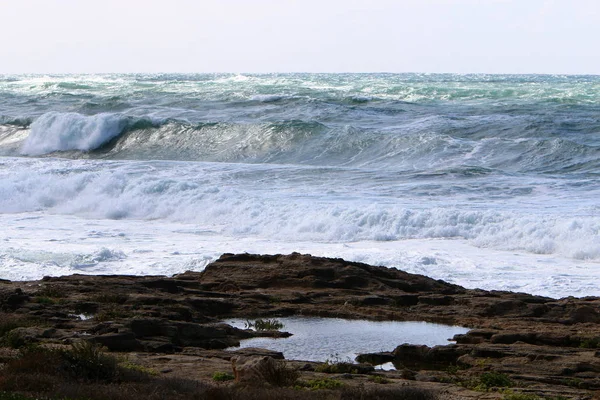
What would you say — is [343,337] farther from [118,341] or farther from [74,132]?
[74,132]

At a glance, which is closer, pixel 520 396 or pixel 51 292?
pixel 520 396

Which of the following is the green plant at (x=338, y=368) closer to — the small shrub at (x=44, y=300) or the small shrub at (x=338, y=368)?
the small shrub at (x=338, y=368)

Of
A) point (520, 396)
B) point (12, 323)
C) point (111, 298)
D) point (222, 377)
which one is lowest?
point (111, 298)

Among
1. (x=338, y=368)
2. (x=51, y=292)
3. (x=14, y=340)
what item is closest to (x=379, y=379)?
(x=338, y=368)

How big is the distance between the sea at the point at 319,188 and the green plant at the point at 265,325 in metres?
5.07

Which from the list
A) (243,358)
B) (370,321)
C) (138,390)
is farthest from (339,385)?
(370,321)

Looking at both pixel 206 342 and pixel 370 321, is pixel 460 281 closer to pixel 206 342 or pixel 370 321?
pixel 370 321

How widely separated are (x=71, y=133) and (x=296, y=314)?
3403 cm

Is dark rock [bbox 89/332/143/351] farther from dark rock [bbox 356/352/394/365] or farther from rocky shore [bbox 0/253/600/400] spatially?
dark rock [bbox 356/352/394/365]

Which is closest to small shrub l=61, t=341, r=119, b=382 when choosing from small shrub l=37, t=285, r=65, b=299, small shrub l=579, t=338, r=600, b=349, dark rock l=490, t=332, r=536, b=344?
dark rock l=490, t=332, r=536, b=344

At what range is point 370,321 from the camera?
517 inches

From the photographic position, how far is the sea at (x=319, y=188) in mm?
19125

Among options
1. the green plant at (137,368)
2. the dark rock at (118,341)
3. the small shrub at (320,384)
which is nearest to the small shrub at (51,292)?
the dark rock at (118,341)

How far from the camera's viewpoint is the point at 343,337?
12.2 m
